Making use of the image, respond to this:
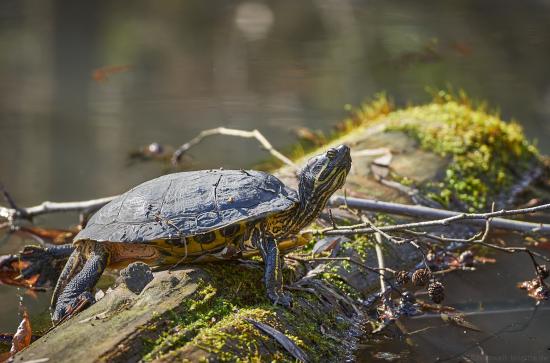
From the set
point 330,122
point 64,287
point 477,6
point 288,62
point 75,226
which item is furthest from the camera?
point 477,6

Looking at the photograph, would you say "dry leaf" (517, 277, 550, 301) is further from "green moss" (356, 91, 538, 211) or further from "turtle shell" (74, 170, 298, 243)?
"turtle shell" (74, 170, 298, 243)

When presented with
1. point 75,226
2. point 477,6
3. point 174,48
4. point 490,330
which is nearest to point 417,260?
point 490,330

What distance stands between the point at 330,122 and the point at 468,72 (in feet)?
9.13

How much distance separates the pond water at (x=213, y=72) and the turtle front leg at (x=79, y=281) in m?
0.53

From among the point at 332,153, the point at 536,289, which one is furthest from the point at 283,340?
the point at 536,289

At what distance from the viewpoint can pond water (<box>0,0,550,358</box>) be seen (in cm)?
659

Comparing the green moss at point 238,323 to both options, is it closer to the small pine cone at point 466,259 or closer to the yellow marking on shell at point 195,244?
the yellow marking on shell at point 195,244

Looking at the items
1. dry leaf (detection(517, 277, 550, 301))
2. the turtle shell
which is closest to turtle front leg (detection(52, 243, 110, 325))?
the turtle shell

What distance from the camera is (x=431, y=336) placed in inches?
131

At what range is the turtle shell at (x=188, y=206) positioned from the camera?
2.93 m

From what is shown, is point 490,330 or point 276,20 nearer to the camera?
point 490,330

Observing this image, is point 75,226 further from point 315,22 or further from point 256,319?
point 315,22

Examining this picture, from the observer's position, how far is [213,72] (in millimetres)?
9547

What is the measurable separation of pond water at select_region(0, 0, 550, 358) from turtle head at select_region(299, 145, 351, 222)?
1.54 meters
